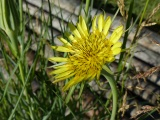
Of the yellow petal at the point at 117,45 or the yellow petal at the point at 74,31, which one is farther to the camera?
the yellow petal at the point at 74,31

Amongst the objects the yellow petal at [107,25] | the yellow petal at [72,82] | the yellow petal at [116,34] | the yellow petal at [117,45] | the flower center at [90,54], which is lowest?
the yellow petal at [72,82]

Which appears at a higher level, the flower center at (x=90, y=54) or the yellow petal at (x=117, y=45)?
the yellow petal at (x=117, y=45)

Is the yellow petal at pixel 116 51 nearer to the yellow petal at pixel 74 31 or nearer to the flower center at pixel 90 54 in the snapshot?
the flower center at pixel 90 54

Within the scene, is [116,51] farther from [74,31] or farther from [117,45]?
[74,31]

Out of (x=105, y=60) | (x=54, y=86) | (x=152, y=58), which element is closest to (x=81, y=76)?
(x=105, y=60)

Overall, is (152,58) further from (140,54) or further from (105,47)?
(105,47)

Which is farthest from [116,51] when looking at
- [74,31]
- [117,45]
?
[74,31]

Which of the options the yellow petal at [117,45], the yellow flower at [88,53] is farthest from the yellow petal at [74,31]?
the yellow petal at [117,45]

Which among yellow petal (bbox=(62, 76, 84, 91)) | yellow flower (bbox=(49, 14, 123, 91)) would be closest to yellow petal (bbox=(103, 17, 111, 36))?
yellow flower (bbox=(49, 14, 123, 91))

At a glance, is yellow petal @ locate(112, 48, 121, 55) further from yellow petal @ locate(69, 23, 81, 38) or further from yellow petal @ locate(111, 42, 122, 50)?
yellow petal @ locate(69, 23, 81, 38)
